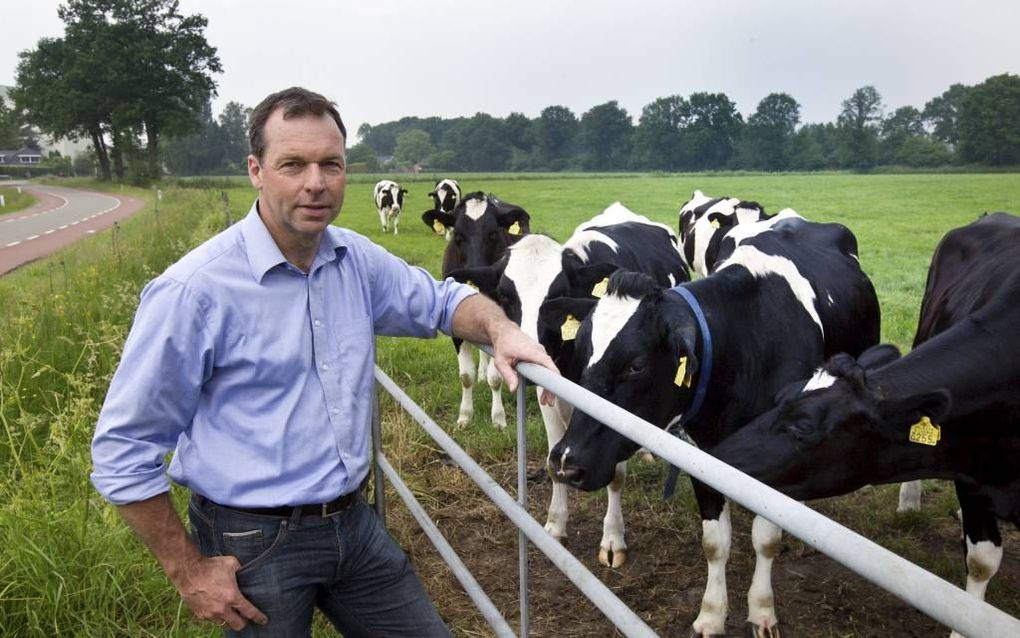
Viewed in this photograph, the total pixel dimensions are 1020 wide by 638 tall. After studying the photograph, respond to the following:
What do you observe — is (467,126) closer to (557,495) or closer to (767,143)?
(767,143)

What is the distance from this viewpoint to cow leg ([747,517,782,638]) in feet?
11.5

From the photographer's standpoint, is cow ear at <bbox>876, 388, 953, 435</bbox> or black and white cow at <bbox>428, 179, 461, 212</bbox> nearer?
cow ear at <bbox>876, 388, 953, 435</bbox>

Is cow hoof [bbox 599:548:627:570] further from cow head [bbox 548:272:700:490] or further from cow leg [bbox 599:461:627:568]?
cow head [bbox 548:272:700:490]

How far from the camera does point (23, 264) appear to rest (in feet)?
48.2

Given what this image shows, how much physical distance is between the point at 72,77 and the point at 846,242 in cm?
5852

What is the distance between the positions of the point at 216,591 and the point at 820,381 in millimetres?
2212

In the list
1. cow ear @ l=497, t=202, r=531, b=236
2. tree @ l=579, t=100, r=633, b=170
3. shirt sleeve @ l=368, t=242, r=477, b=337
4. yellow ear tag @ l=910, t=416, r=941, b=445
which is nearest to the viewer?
shirt sleeve @ l=368, t=242, r=477, b=337

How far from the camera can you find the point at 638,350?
3.15 meters

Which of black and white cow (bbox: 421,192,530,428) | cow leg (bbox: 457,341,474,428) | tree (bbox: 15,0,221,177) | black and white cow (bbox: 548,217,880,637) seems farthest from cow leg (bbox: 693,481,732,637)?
tree (bbox: 15,0,221,177)

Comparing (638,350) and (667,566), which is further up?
(638,350)

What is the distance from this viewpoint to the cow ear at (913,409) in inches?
104

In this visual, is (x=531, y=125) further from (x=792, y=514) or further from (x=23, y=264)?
(x=792, y=514)

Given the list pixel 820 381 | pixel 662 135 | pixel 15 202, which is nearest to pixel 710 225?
pixel 820 381

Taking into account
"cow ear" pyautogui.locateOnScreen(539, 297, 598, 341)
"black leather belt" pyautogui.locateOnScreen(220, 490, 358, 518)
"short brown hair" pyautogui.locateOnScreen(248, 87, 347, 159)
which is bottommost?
"black leather belt" pyautogui.locateOnScreen(220, 490, 358, 518)
